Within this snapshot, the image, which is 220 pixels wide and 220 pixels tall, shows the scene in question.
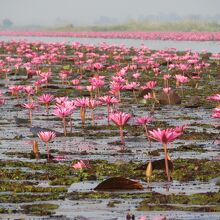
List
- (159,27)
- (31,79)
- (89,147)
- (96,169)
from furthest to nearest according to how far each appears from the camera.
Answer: (159,27) < (31,79) < (89,147) < (96,169)

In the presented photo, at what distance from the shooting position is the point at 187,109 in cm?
1420

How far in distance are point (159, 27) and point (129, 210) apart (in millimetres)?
88122

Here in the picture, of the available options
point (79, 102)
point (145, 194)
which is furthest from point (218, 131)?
point (145, 194)

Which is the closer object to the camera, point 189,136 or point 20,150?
point 20,150

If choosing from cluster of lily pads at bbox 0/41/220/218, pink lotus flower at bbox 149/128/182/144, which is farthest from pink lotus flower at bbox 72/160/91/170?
pink lotus flower at bbox 149/128/182/144

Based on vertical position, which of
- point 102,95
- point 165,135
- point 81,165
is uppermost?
point 165,135

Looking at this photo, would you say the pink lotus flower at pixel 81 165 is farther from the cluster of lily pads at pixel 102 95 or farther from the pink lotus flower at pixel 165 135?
the pink lotus flower at pixel 165 135

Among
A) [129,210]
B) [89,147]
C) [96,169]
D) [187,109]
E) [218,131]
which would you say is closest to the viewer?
[129,210]

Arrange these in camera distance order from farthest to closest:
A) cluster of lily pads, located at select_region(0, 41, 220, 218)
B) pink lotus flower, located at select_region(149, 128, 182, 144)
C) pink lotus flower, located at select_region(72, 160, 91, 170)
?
cluster of lily pads, located at select_region(0, 41, 220, 218), pink lotus flower, located at select_region(72, 160, 91, 170), pink lotus flower, located at select_region(149, 128, 182, 144)

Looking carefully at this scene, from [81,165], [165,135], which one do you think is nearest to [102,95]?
[81,165]

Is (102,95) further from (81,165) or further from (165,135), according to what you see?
(165,135)

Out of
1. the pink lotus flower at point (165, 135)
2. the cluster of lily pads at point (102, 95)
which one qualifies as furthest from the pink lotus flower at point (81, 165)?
the pink lotus flower at point (165, 135)

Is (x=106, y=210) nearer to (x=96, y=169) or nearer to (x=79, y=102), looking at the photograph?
(x=96, y=169)

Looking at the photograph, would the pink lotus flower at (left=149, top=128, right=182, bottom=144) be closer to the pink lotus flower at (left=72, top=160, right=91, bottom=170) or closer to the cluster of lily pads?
the cluster of lily pads
